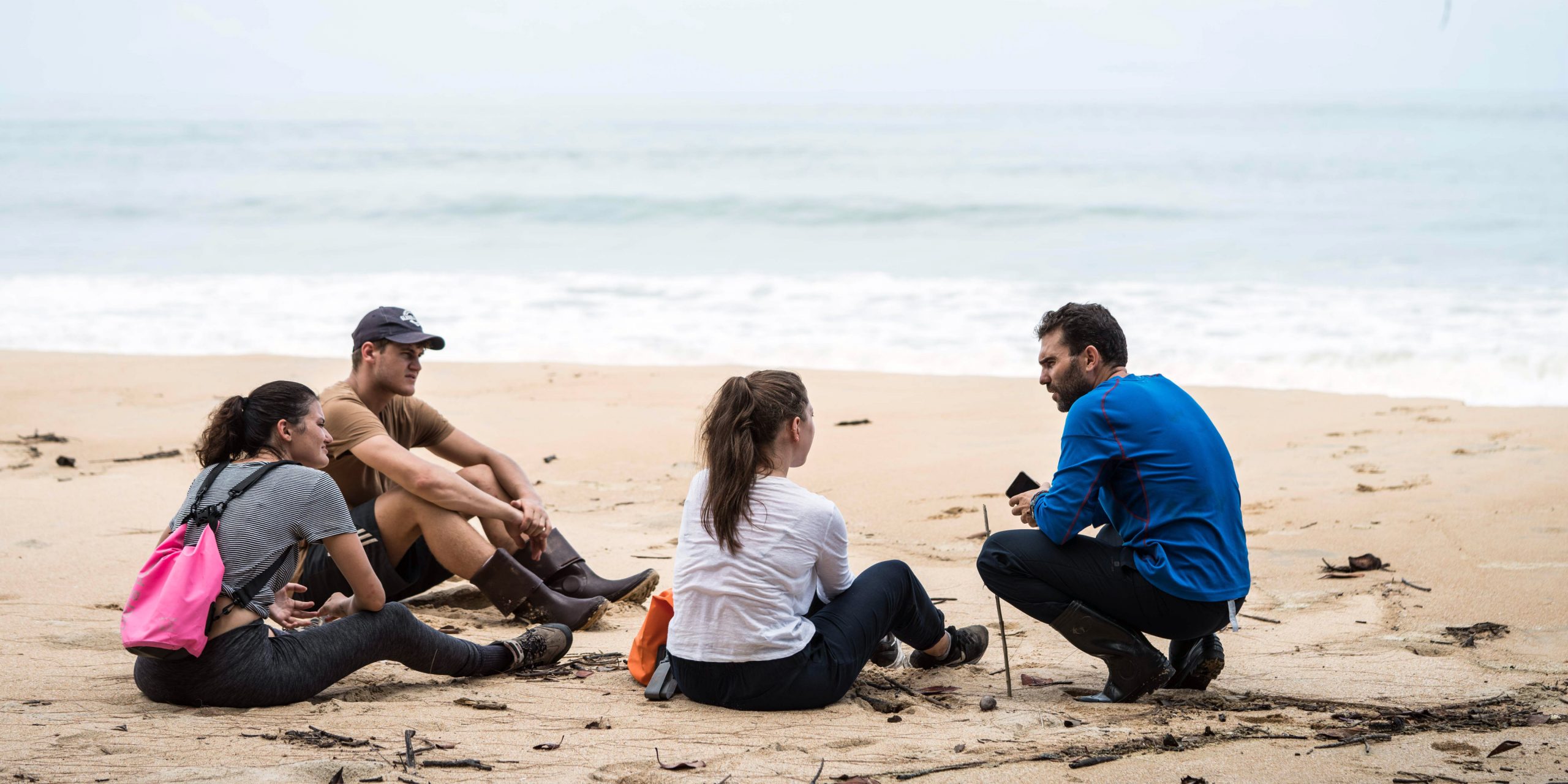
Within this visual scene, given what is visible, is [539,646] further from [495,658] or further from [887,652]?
[887,652]

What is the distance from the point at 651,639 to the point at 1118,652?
1347 millimetres

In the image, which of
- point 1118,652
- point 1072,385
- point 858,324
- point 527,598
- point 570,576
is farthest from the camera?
point 858,324

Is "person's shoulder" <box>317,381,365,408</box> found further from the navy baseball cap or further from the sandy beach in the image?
the sandy beach

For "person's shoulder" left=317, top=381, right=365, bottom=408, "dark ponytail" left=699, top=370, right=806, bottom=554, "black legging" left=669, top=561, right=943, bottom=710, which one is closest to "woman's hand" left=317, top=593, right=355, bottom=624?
"person's shoulder" left=317, top=381, right=365, bottom=408

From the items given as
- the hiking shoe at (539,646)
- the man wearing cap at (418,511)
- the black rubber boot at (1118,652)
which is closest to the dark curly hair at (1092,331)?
the black rubber boot at (1118,652)

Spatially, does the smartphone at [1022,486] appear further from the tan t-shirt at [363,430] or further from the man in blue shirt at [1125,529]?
the tan t-shirt at [363,430]

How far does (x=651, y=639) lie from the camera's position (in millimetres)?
3537

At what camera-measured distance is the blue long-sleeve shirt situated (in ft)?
10.4

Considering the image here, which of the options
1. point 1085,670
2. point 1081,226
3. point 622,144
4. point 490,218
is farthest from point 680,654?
point 622,144

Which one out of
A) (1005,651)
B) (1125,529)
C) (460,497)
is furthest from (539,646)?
(1125,529)

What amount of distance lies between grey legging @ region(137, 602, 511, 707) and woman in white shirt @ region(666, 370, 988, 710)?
774 mm

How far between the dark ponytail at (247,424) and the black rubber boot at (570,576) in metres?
1.33

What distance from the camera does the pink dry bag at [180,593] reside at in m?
2.91

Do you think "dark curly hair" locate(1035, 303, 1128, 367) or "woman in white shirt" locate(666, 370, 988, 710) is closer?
"woman in white shirt" locate(666, 370, 988, 710)
